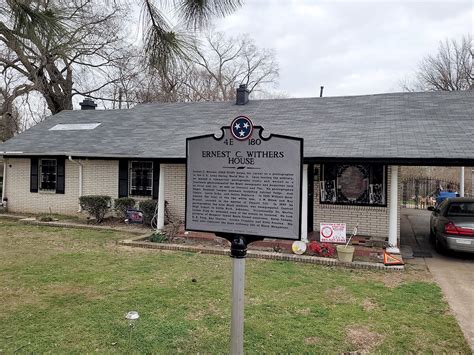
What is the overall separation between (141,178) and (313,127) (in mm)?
6319

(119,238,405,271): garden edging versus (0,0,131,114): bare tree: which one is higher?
(0,0,131,114): bare tree

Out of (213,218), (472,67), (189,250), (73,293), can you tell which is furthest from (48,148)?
(472,67)

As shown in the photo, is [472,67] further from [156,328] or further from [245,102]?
[156,328]

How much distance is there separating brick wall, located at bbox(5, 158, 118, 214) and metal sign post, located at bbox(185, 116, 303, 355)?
11255 millimetres

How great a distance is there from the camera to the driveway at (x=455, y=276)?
17.9 ft

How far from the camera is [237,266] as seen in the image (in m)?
3.39

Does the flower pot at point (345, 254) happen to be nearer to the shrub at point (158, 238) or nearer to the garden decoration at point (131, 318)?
the shrub at point (158, 238)

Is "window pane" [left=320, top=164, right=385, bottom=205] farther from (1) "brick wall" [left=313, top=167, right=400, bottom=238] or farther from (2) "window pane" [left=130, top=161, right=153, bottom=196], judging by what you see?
(2) "window pane" [left=130, top=161, right=153, bottom=196]

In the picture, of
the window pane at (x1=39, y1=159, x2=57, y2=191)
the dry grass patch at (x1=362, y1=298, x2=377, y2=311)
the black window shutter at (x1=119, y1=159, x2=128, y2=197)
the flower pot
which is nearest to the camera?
the dry grass patch at (x1=362, y1=298, x2=377, y2=311)

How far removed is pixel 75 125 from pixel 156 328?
15.0 metres

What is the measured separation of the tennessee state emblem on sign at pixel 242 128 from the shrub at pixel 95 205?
35.5 feet

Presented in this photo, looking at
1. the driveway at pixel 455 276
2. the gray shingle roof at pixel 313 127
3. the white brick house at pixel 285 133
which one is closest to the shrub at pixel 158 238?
the white brick house at pixel 285 133

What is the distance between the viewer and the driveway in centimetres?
546

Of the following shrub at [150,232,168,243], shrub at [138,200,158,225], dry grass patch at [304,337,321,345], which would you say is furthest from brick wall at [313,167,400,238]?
dry grass patch at [304,337,321,345]
